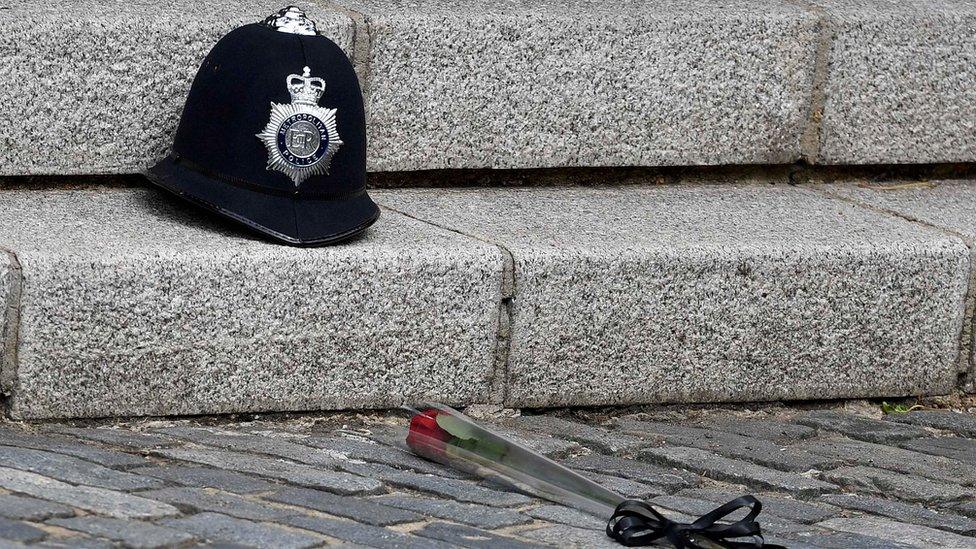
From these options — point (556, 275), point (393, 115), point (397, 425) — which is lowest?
point (397, 425)

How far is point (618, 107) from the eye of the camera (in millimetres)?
3775

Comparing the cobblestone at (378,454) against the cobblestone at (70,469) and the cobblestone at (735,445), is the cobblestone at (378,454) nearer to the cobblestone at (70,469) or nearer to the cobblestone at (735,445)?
the cobblestone at (70,469)

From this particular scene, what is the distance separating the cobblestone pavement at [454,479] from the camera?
2242mm

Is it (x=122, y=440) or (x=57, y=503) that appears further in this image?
(x=122, y=440)

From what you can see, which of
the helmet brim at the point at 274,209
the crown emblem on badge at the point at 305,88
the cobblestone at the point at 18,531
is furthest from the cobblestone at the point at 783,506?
the cobblestone at the point at 18,531

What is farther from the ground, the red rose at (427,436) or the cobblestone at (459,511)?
the red rose at (427,436)

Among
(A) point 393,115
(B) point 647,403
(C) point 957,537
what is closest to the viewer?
(C) point 957,537

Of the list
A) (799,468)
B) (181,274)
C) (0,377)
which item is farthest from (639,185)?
(0,377)

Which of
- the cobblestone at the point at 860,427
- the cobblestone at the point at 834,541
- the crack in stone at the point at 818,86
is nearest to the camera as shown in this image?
the cobblestone at the point at 834,541

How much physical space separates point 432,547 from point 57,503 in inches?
23.9

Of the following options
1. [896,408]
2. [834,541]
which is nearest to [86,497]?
[834,541]

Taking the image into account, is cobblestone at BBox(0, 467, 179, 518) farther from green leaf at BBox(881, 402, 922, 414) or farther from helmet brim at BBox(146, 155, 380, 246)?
green leaf at BBox(881, 402, 922, 414)

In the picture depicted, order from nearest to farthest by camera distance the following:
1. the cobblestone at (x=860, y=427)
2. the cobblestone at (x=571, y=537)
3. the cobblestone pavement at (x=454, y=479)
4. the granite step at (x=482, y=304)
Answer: the cobblestone pavement at (x=454, y=479)
the cobblestone at (x=571, y=537)
the granite step at (x=482, y=304)
the cobblestone at (x=860, y=427)

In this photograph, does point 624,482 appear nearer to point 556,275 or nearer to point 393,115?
point 556,275
